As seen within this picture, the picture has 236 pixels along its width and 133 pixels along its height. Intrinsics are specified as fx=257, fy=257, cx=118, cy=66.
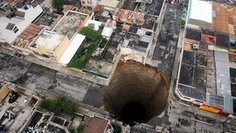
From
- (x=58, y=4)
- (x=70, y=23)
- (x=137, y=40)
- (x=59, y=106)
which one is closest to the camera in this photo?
(x=59, y=106)

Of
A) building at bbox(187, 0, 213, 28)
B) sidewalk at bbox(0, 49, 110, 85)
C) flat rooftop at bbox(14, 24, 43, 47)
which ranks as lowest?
sidewalk at bbox(0, 49, 110, 85)

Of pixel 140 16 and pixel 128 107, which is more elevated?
pixel 140 16

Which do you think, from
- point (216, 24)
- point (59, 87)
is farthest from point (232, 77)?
point (59, 87)

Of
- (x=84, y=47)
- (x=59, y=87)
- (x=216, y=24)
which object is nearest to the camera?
(x=59, y=87)

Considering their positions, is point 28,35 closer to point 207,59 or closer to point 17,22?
point 17,22

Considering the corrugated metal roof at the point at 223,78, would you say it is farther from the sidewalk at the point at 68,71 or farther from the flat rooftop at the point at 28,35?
the flat rooftop at the point at 28,35

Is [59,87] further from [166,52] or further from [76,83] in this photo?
[166,52]

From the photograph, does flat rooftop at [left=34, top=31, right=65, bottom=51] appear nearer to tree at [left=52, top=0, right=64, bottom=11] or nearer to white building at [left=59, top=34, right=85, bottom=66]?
white building at [left=59, top=34, right=85, bottom=66]

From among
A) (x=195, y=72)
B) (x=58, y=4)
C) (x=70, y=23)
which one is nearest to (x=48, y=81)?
(x=70, y=23)

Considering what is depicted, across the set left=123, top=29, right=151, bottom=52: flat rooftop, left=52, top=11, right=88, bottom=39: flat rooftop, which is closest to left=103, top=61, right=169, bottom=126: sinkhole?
left=123, top=29, right=151, bottom=52: flat rooftop
